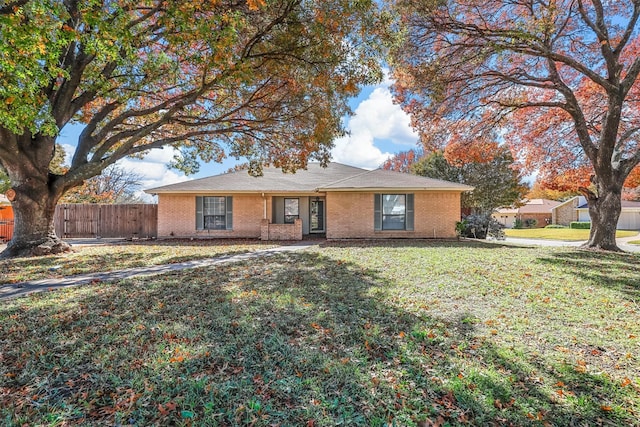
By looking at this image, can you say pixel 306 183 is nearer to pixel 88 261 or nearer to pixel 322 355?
pixel 88 261

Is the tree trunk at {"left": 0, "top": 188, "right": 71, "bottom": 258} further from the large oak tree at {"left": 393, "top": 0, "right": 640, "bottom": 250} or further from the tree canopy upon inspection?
the tree canopy

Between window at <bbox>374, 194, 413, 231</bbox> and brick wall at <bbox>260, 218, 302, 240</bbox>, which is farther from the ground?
window at <bbox>374, 194, 413, 231</bbox>

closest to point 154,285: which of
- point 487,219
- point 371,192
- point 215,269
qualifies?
point 215,269

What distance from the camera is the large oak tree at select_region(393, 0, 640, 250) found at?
876 cm

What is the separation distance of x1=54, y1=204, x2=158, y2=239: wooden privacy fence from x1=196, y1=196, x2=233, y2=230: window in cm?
281

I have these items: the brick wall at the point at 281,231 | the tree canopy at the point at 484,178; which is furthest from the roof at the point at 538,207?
the brick wall at the point at 281,231

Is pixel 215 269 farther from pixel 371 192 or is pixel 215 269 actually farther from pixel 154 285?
pixel 371 192

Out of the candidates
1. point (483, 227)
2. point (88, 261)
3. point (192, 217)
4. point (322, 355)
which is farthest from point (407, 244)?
point (88, 261)

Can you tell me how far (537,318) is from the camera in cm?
430

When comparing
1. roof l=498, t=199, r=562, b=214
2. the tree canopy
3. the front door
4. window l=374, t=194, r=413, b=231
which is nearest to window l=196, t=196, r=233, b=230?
the front door

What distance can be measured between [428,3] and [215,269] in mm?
8862

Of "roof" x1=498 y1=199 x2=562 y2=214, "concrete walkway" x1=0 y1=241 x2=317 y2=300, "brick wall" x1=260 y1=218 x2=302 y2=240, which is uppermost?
"roof" x1=498 y1=199 x2=562 y2=214

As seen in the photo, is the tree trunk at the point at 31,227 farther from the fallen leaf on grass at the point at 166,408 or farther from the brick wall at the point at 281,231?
the fallen leaf on grass at the point at 166,408

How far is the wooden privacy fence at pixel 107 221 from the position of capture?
15961 mm
